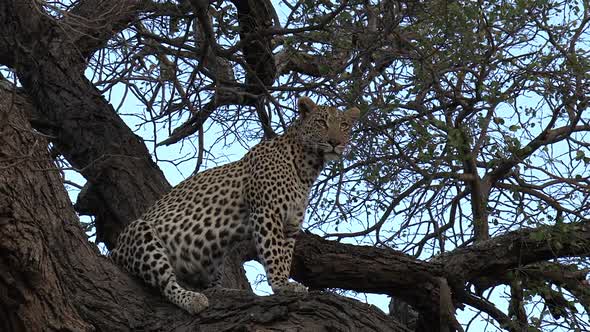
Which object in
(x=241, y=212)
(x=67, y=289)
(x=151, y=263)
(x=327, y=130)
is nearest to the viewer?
(x=67, y=289)

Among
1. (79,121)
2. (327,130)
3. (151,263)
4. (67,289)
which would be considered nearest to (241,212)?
(327,130)

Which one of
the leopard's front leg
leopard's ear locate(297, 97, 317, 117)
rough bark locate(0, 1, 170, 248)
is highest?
leopard's ear locate(297, 97, 317, 117)

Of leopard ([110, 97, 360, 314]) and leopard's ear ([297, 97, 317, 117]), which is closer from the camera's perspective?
leopard ([110, 97, 360, 314])

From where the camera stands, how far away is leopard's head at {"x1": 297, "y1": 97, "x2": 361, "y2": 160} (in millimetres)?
8164

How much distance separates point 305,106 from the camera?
8516 mm

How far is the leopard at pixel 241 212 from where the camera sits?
716 cm

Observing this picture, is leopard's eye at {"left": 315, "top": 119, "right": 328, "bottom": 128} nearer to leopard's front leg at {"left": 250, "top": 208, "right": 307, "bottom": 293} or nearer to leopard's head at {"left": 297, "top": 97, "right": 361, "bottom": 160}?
leopard's head at {"left": 297, "top": 97, "right": 361, "bottom": 160}

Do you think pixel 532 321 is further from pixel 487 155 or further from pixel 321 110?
pixel 321 110

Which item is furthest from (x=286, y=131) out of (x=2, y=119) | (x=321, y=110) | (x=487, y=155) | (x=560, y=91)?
(x=2, y=119)

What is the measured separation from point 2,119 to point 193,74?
10.5 ft

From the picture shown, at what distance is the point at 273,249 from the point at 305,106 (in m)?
1.57

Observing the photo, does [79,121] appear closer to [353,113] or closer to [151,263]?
[151,263]

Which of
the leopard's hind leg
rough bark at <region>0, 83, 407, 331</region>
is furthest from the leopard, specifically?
rough bark at <region>0, 83, 407, 331</region>

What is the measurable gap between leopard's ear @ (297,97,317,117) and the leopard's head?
0.08 metres
